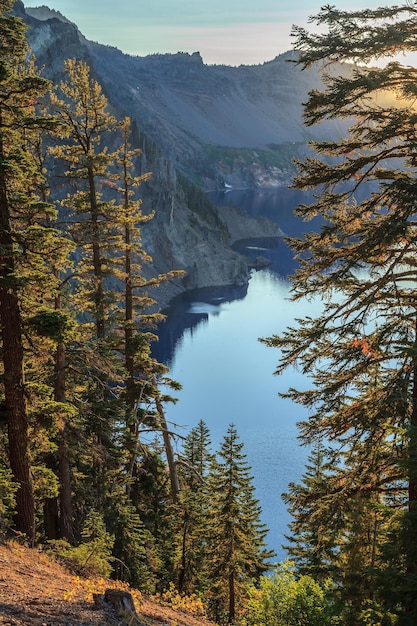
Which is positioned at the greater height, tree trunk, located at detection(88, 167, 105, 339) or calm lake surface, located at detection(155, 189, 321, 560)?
tree trunk, located at detection(88, 167, 105, 339)

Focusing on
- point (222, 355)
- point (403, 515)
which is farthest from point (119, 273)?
point (222, 355)

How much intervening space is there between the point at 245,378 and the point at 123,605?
63932 mm

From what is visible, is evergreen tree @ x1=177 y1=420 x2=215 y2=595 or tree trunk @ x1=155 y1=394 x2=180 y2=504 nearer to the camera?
evergreen tree @ x1=177 y1=420 x2=215 y2=595

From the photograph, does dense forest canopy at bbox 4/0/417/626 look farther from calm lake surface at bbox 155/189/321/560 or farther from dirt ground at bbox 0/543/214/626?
calm lake surface at bbox 155/189/321/560

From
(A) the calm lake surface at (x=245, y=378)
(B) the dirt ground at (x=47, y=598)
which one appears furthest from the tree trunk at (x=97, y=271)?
(A) the calm lake surface at (x=245, y=378)

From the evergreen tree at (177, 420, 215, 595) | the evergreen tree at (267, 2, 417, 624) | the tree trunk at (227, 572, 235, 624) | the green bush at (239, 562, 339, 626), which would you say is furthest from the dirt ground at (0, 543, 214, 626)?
the tree trunk at (227, 572, 235, 624)

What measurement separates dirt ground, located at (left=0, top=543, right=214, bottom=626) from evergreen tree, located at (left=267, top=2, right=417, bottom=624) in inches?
176

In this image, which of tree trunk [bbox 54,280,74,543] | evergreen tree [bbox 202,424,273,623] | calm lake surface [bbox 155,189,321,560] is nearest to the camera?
tree trunk [bbox 54,280,74,543]

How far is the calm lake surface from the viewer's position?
4853cm

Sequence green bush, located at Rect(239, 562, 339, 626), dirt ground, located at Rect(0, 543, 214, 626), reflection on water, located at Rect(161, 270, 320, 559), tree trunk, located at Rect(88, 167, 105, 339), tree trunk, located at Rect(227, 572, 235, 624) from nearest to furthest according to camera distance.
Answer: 1. dirt ground, located at Rect(0, 543, 214, 626)
2. green bush, located at Rect(239, 562, 339, 626)
3. tree trunk, located at Rect(88, 167, 105, 339)
4. tree trunk, located at Rect(227, 572, 235, 624)
5. reflection on water, located at Rect(161, 270, 320, 559)

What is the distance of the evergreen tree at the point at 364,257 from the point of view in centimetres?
997

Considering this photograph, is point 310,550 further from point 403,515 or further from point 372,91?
point 372,91

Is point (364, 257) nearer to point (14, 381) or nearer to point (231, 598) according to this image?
point (14, 381)

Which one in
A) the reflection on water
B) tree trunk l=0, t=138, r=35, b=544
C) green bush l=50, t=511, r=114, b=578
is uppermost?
tree trunk l=0, t=138, r=35, b=544
